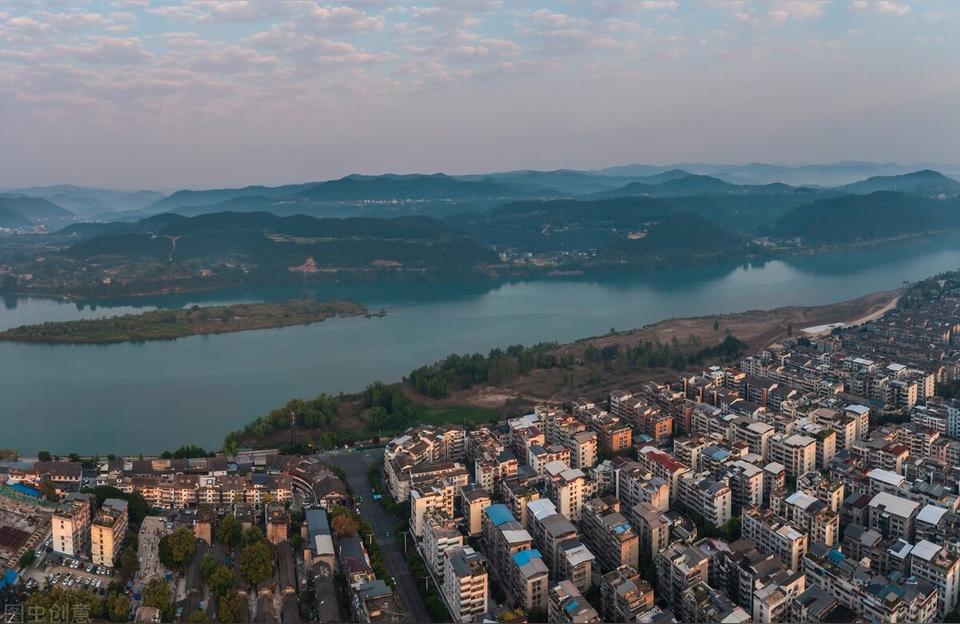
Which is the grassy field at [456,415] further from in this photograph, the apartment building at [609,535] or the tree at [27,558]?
the tree at [27,558]

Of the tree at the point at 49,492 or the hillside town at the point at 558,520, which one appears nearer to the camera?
the hillside town at the point at 558,520

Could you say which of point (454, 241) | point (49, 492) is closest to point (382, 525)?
point (49, 492)

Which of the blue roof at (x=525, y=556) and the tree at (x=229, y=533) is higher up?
the blue roof at (x=525, y=556)

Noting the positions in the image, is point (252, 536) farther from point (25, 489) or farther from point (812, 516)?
point (812, 516)

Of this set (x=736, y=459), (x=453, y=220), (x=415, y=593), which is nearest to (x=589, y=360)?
(x=736, y=459)

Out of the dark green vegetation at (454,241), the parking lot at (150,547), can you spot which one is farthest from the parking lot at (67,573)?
the dark green vegetation at (454,241)

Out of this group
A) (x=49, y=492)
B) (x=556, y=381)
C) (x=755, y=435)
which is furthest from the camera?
(x=556, y=381)
